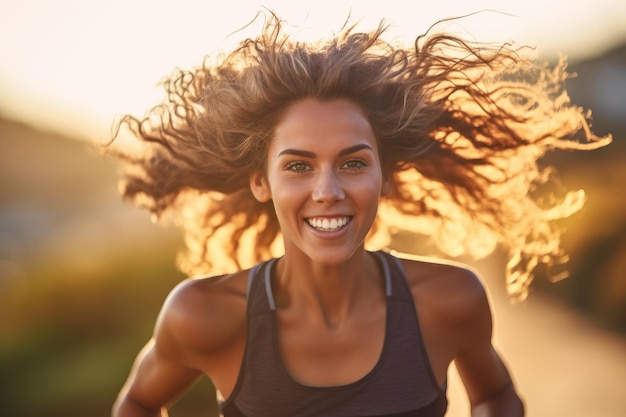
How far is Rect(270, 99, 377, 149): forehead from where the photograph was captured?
11.0ft

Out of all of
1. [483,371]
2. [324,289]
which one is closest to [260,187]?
[324,289]

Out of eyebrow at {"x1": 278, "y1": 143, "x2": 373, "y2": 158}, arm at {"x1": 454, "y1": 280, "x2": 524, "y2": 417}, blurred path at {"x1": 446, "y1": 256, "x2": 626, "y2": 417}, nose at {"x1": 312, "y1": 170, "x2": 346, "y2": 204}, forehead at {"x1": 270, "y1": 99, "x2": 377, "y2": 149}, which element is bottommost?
blurred path at {"x1": 446, "y1": 256, "x2": 626, "y2": 417}

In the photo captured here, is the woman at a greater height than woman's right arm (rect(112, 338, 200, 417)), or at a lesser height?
greater

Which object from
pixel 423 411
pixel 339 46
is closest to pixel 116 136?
pixel 339 46

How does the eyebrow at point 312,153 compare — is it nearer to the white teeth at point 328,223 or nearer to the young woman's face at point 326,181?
the young woman's face at point 326,181

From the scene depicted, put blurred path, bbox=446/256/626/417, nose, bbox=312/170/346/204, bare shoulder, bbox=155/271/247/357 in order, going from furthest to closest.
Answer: blurred path, bbox=446/256/626/417 → bare shoulder, bbox=155/271/247/357 → nose, bbox=312/170/346/204

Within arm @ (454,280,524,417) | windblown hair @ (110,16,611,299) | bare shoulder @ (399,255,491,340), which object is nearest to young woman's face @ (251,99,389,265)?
windblown hair @ (110,16,611,299)

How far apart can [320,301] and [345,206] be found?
0.47 meters

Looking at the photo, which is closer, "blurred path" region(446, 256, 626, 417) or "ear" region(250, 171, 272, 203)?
"ear" region(250, 171, 272, 203)

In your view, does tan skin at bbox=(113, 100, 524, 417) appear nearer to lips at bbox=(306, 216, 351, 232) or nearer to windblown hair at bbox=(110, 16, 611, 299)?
lips at bbox=(306, 216, 351, 232)

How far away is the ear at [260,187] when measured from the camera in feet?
12.2

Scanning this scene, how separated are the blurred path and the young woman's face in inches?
189

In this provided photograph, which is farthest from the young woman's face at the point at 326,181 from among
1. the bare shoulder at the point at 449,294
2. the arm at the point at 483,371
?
the arm at the point at 483,371

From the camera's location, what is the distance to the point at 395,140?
3744mm
